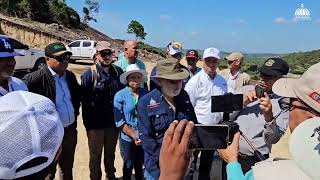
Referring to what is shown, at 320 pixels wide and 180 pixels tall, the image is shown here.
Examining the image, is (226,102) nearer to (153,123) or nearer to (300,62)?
(153,123)

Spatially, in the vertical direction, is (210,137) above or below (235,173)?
above

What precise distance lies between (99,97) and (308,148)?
3731 millimetres

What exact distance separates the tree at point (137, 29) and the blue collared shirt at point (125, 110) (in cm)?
4955

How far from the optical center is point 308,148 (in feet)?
4.79

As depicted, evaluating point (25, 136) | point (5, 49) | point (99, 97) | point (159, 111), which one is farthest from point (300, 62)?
point (25, 136)

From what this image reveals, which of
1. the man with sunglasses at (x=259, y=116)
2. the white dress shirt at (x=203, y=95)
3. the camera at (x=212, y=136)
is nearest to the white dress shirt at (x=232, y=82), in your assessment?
the white dress shirt at (x=203, y=95)

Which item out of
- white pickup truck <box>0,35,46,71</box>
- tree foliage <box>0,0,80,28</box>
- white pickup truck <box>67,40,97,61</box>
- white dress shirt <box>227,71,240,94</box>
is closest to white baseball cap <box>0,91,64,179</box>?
white dress shirt <box>227,71,240,94</box>

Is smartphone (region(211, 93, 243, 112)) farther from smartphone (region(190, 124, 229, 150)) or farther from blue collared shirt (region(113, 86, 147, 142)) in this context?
smartphone (region(190, 124, 229, 150))

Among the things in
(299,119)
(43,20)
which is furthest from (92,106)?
(43,20)

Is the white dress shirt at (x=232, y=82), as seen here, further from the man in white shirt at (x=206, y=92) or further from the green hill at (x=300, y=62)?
the man in white shirt at (x=206, y=92)

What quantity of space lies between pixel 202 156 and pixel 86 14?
2176 inches

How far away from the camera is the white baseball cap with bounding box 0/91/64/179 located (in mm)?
1288

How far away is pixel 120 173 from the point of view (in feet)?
20.1

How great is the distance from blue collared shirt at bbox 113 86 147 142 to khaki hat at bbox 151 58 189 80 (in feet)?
3.45
